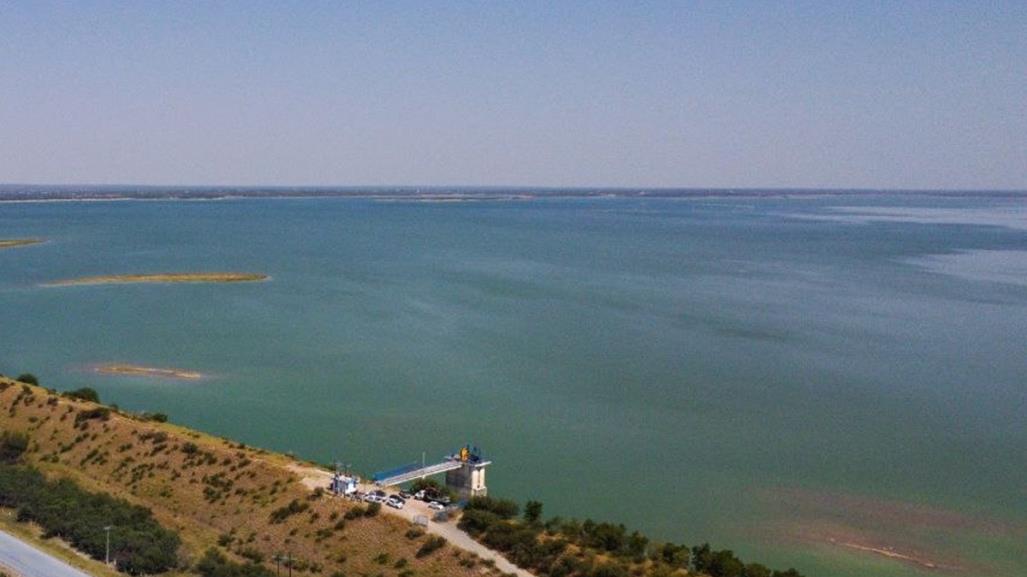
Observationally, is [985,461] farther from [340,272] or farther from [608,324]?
[340,272]

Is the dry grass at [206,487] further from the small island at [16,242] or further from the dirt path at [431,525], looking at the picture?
the small island at [16,242]

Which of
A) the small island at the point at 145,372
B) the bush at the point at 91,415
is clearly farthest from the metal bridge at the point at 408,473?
the small island at the point at 145,372

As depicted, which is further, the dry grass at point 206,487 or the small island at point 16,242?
the small island at point 16,242

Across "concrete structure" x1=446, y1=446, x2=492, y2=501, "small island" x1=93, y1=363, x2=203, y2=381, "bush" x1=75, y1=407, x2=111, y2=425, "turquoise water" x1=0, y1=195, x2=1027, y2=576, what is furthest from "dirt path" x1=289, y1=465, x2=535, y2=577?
"small island" x1=93, y1=363, x2=203, y2=381

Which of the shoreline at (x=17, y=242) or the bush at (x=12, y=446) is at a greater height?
the shoreline at (x=17, y=242)

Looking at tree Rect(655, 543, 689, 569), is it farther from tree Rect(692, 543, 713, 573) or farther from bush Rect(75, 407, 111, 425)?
bush Rect(75, 407, 111, 425)

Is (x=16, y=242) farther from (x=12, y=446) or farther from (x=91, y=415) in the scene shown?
(x=12, y=446)
